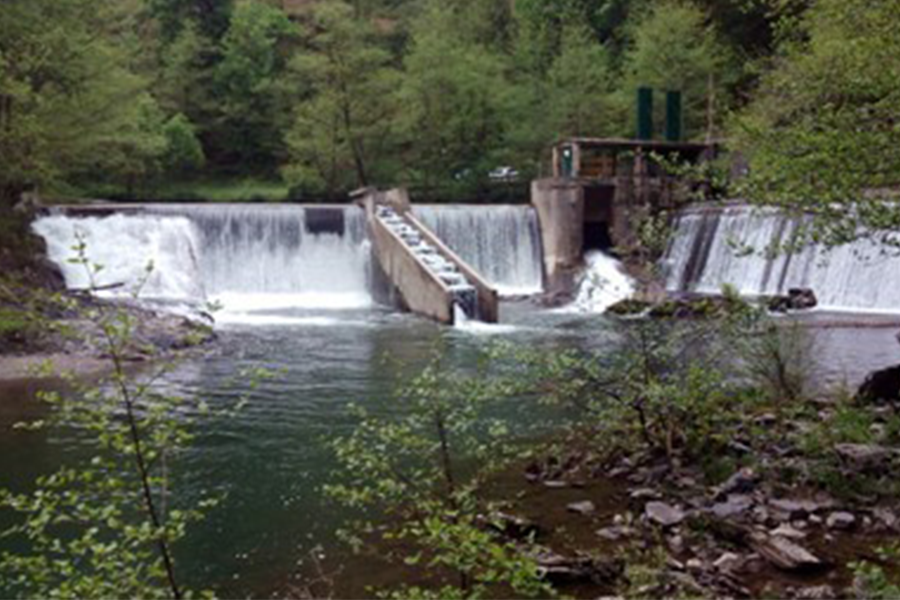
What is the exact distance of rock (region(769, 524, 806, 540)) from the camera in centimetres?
673

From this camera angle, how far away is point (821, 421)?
9.12 m

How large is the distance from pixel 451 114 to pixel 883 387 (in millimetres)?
28143

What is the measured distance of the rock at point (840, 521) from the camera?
695 centimetres

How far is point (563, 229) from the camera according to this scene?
90.9 ft

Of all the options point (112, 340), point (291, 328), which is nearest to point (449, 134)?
point (291, 328)

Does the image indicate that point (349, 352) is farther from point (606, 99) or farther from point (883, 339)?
point (606, 99)

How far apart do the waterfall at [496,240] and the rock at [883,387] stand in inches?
725

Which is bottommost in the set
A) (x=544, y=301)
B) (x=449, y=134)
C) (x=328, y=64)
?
(x=544, y=301)

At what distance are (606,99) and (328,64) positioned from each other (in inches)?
436

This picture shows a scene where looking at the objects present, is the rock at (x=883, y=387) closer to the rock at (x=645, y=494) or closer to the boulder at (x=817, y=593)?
the rock at (x=645, y=494)

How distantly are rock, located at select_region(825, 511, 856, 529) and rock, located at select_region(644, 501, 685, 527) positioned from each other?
3.65 feet

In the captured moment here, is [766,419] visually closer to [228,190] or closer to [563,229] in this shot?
[563,229]

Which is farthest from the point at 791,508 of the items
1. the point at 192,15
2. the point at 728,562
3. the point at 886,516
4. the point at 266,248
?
the point at 192,15

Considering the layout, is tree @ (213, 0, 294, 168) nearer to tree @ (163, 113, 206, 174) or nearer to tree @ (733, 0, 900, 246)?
tree @ (163, 113, 206, 174)
